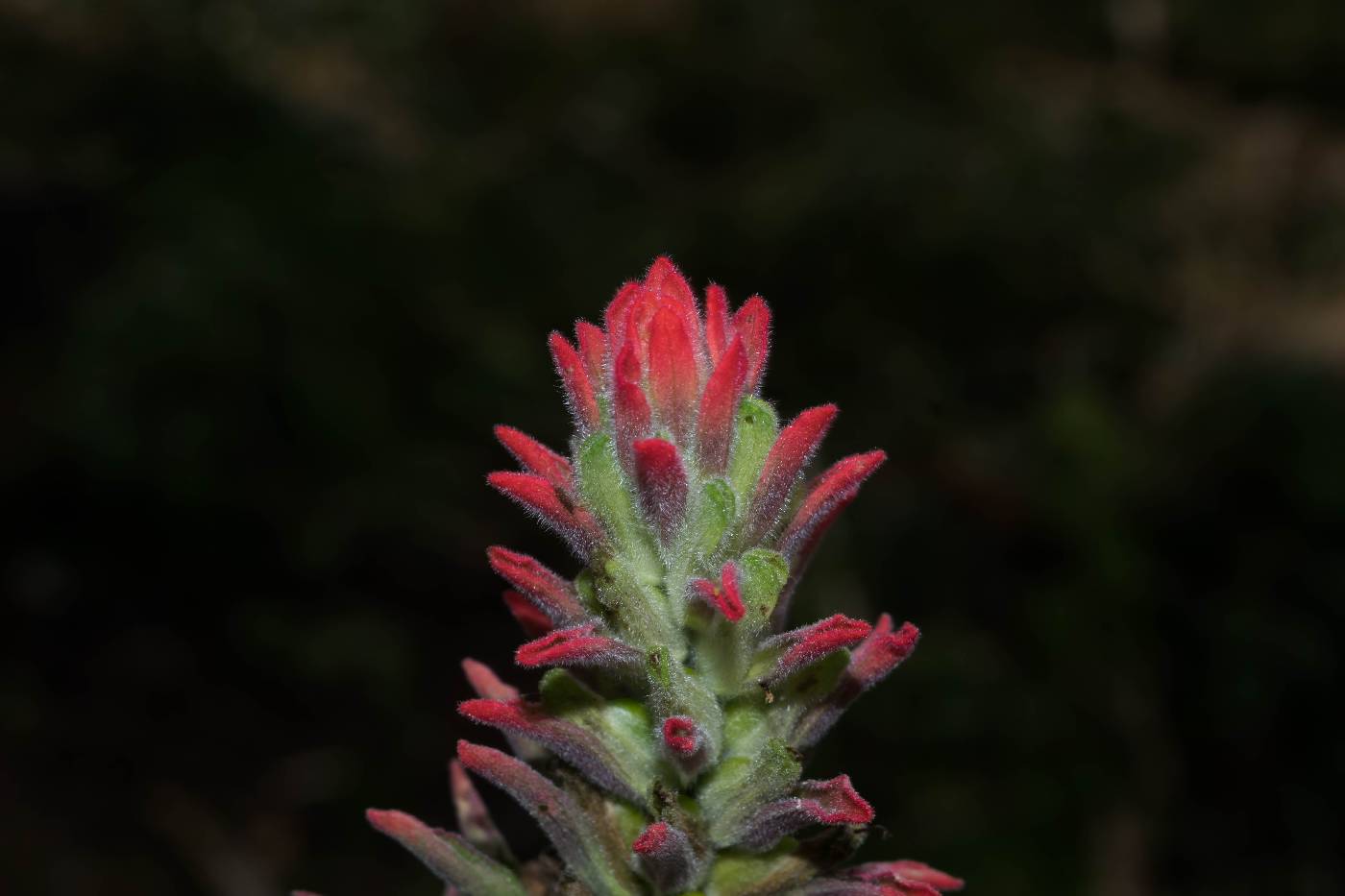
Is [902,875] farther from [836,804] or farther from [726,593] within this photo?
[726,593]

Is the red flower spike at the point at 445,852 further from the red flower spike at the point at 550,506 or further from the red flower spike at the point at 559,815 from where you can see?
the red flower spike at the point at 550,506

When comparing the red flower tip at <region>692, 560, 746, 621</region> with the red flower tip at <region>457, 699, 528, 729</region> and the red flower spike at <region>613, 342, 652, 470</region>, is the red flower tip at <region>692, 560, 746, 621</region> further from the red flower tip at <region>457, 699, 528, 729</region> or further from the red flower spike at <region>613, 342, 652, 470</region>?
the red flower tip at <region>457, 699, 528, 729</region>

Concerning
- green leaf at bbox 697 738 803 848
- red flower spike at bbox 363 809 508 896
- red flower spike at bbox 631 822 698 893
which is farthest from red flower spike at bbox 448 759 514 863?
green leaf at bbox 697 738 803 848

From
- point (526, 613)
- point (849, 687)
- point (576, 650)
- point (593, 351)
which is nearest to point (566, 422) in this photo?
point (526, 613)

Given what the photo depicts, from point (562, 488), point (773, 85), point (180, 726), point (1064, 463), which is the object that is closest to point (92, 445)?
point (180, 726)

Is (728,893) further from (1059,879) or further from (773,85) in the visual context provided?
(773,85)

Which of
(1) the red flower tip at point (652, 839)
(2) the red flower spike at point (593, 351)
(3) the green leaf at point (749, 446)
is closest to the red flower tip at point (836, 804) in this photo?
(1) the red flower tip at point (652, 839)
